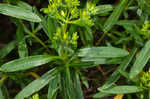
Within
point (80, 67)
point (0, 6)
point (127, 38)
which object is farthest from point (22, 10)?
point (127, 38)

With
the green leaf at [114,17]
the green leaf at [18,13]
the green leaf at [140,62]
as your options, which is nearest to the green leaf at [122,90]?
the green leaf at [140,62]

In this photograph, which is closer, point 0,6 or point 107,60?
point 0,6

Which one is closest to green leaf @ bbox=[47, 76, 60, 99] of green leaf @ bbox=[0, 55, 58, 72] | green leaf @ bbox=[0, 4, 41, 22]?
green leaf @ bbox=[0, 55, 58, 72]

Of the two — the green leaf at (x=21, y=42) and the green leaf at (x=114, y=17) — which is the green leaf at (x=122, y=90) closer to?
the green leaf at (x=114, y=17)

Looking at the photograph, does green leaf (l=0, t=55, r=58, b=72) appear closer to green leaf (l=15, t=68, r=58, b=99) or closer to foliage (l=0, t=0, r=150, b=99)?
foliage (l=0, t=0, r=150, b=99)

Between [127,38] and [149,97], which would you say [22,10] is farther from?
[149,97]

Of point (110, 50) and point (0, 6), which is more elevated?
point (0, 6)
